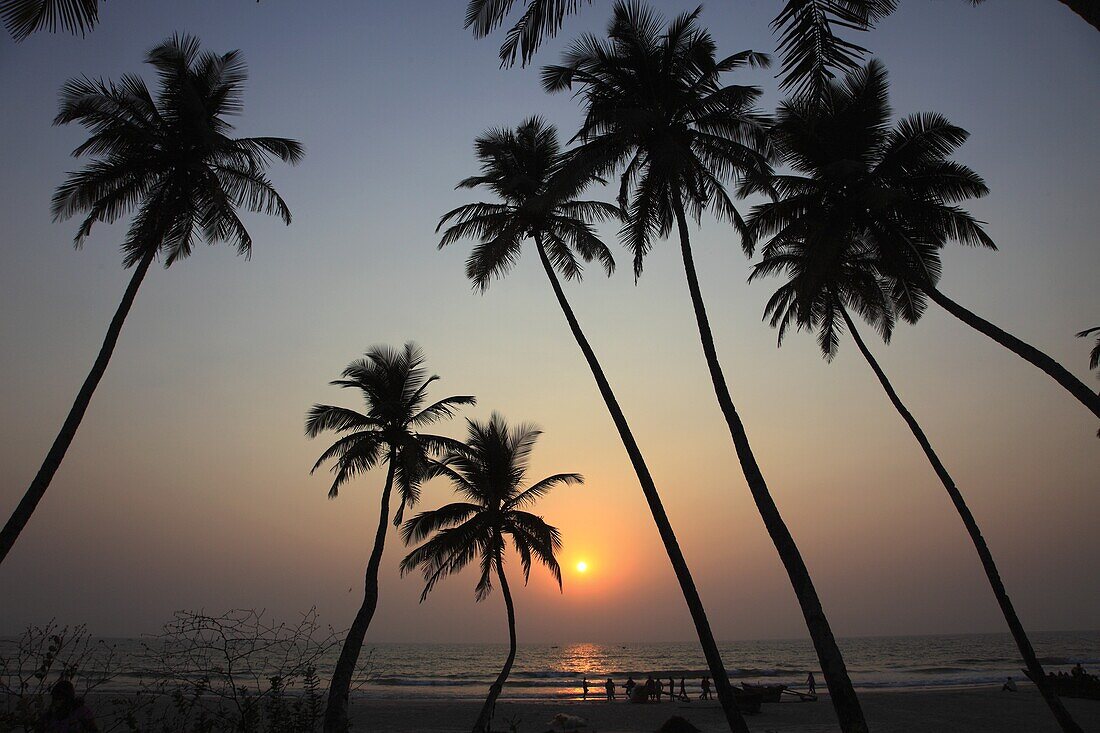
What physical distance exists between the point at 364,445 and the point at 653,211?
1179 centimetres

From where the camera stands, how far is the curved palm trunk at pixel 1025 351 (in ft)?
33.0

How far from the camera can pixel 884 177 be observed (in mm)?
14219

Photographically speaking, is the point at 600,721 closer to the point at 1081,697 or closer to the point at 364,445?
the point at 364,445

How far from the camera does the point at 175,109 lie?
14.3 metres

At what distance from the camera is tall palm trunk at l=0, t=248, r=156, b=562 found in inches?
426

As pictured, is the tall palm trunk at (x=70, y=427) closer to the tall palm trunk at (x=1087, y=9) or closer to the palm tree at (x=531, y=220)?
the palm tree at (x=531, y=220)

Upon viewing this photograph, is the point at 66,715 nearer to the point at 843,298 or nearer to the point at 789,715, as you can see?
the point at 843,298

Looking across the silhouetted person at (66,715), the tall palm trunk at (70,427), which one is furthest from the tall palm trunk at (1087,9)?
the tall palm trunk at (70,427)

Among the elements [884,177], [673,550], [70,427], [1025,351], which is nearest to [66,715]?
[70,427]

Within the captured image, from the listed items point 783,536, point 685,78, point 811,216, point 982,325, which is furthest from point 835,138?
point 783,536

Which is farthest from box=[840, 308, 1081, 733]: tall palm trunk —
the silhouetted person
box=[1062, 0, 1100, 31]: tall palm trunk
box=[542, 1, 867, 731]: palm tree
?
the silhouetted person

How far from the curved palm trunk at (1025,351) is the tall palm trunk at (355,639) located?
14.8 m

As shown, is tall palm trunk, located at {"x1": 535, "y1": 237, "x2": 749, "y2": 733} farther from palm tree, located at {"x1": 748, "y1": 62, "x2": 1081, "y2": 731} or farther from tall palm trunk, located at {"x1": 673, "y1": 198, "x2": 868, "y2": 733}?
palm tree, located at {"x1": 748, "y1": 62, "x2": 1081, "y2": 731}

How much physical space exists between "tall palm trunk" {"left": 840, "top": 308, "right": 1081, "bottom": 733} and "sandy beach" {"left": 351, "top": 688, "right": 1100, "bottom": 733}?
7.97 m
